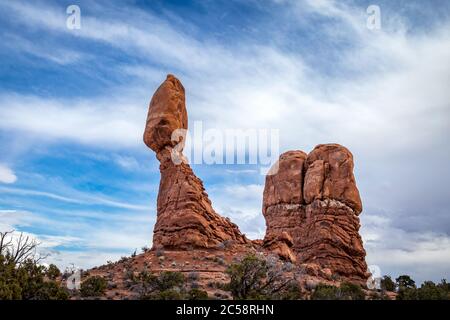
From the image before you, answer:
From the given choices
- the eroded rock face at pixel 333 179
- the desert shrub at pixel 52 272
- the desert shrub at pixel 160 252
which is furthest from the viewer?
the eroded rock face at pixel 333 179

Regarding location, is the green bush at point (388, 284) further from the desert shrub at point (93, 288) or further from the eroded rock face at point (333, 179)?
the desert shrub at point (93, 288)

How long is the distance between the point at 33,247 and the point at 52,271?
330 centimetres

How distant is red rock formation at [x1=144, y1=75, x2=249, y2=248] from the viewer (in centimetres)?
3581

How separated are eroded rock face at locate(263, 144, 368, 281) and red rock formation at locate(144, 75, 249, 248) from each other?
17.8 ft

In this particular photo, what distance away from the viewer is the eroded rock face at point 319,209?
145ft

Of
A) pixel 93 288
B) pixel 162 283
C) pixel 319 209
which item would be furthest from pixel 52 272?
pixel 319 209

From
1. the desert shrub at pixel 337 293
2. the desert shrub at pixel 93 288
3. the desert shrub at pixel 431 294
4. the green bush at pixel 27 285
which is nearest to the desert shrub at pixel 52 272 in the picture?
the green bush at pixel 27 285

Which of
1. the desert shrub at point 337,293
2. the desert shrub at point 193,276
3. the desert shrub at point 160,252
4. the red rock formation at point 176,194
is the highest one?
the red rock formation at point 176,194

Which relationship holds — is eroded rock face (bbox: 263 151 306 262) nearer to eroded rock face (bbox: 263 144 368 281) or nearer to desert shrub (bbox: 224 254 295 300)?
eroded rock face (bbox: 263 144 368 281)

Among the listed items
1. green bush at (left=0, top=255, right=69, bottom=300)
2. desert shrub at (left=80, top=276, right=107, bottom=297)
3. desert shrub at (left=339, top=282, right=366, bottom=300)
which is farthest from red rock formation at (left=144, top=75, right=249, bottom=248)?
green bush at (left=0, top=255, right=69, bottom=300)

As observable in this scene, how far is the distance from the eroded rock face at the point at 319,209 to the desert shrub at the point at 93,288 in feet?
56.0

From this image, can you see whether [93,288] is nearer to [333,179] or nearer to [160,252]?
[160,252]
